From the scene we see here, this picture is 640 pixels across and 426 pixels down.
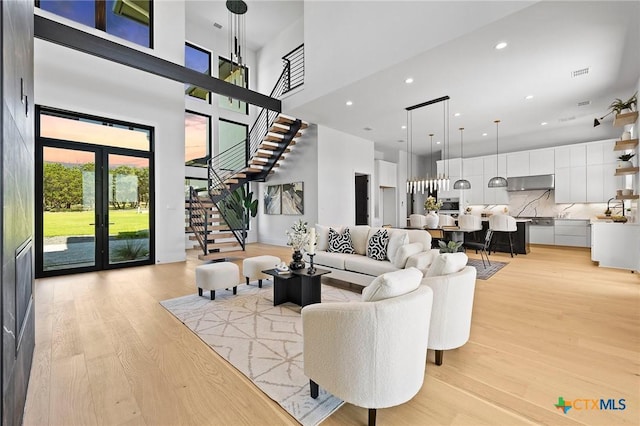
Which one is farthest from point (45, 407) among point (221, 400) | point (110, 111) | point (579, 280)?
point (579, 280)

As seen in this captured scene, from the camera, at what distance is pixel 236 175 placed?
8.83 m

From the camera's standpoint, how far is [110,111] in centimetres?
559

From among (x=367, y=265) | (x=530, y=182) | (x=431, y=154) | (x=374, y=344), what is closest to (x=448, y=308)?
(x=374, y=344)

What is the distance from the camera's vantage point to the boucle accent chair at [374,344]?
1.49 m

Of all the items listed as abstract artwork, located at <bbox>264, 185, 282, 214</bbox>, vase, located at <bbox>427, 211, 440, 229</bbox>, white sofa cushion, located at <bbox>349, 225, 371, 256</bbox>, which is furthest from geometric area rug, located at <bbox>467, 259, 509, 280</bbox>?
abstract artwork, located at <bbox>264, 185, 282, 214</bbox>

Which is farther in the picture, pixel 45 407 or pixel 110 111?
pixel 110 111

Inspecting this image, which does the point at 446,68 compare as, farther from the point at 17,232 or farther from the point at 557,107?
the point at 17,232

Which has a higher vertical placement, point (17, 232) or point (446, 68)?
point (446, 68)

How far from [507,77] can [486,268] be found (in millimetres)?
3428

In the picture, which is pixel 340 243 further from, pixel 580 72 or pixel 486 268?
pixel 580 72

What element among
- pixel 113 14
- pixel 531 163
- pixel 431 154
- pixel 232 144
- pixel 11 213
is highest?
pixel 113 14

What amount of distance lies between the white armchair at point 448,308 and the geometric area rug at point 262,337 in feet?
2.93

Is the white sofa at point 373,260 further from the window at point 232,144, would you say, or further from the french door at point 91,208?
the window at point 232,144

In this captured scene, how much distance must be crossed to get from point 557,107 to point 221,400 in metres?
8.06
